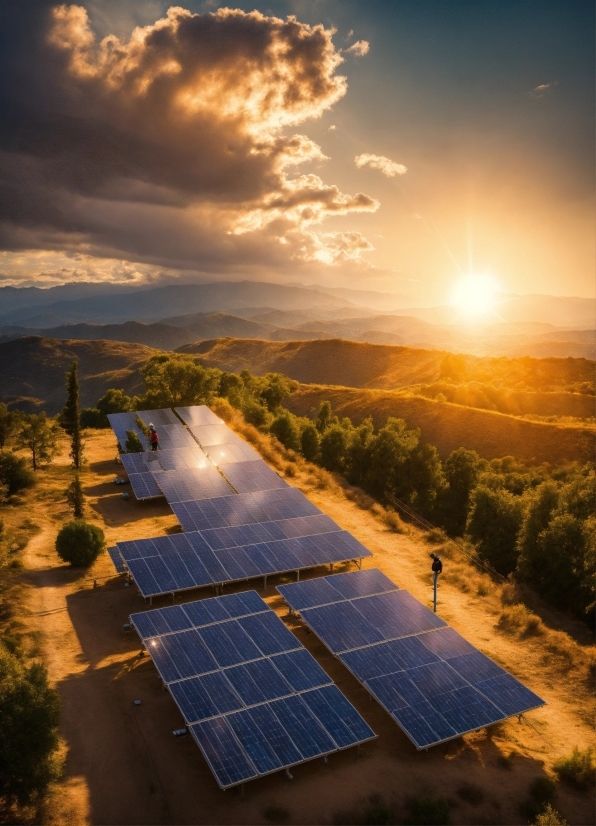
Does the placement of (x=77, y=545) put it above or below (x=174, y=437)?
below

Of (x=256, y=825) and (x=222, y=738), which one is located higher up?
(x=222, y=738)

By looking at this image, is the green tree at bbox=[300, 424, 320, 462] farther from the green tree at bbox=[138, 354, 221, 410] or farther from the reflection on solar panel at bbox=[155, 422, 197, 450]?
the reflection on solar panel at bbox=[155, 422, 197, 450]

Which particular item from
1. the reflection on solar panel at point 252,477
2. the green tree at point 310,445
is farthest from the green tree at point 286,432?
the reflection on solar panel at point 252,477

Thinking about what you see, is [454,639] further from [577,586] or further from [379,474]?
[379,474]

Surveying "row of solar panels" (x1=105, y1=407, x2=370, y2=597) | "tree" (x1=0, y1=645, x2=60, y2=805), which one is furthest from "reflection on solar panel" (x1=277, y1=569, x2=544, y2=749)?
"tree" (x1=0, y1=645, x2=60, y2=805)

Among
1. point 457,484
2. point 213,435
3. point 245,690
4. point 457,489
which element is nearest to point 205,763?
point 245,690

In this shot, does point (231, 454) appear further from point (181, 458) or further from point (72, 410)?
point (72, 410)

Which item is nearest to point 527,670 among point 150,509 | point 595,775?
point 595,775
